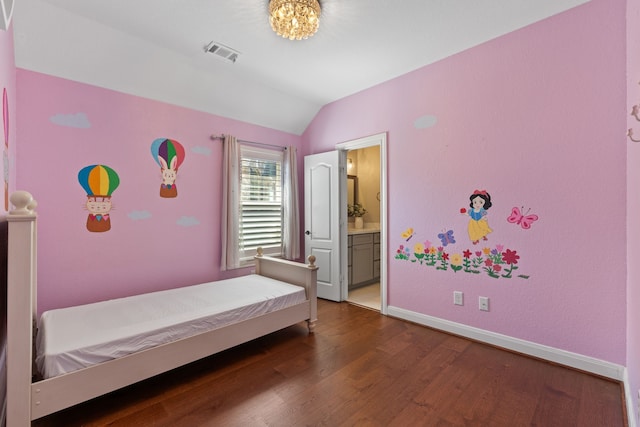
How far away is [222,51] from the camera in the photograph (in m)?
2.68

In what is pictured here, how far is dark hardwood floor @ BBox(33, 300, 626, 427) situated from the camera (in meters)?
1.67

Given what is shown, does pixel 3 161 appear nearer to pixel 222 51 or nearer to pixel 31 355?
pixel 31 355

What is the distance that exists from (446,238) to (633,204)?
134 centimetres

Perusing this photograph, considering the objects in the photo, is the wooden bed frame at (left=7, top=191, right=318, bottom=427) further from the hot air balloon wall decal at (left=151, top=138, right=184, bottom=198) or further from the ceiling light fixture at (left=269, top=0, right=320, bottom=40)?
the ceiling light fixture at (left=269, top=0, right=320, bottom=40)

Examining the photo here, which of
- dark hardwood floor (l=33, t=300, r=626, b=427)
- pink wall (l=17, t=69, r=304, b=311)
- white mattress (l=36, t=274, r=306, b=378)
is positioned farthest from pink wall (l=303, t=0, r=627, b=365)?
pink wall (l=17, t=69, r=304, b=311)

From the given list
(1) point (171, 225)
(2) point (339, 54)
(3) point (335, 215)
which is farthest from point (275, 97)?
(1) point (171, 225)

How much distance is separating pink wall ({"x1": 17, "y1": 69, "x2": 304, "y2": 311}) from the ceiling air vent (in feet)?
2.59

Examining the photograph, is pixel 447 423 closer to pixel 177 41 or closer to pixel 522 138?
pixel 522 138

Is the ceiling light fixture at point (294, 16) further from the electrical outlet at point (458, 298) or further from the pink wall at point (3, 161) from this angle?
the electrical outlet at point (458, 298)

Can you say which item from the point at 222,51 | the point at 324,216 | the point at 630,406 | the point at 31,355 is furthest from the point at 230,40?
the point at 630,406

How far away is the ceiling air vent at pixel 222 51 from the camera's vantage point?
2586mm

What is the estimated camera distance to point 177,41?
2.52 metres

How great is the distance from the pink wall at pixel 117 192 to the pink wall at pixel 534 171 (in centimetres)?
232

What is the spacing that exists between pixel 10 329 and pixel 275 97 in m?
3.23
